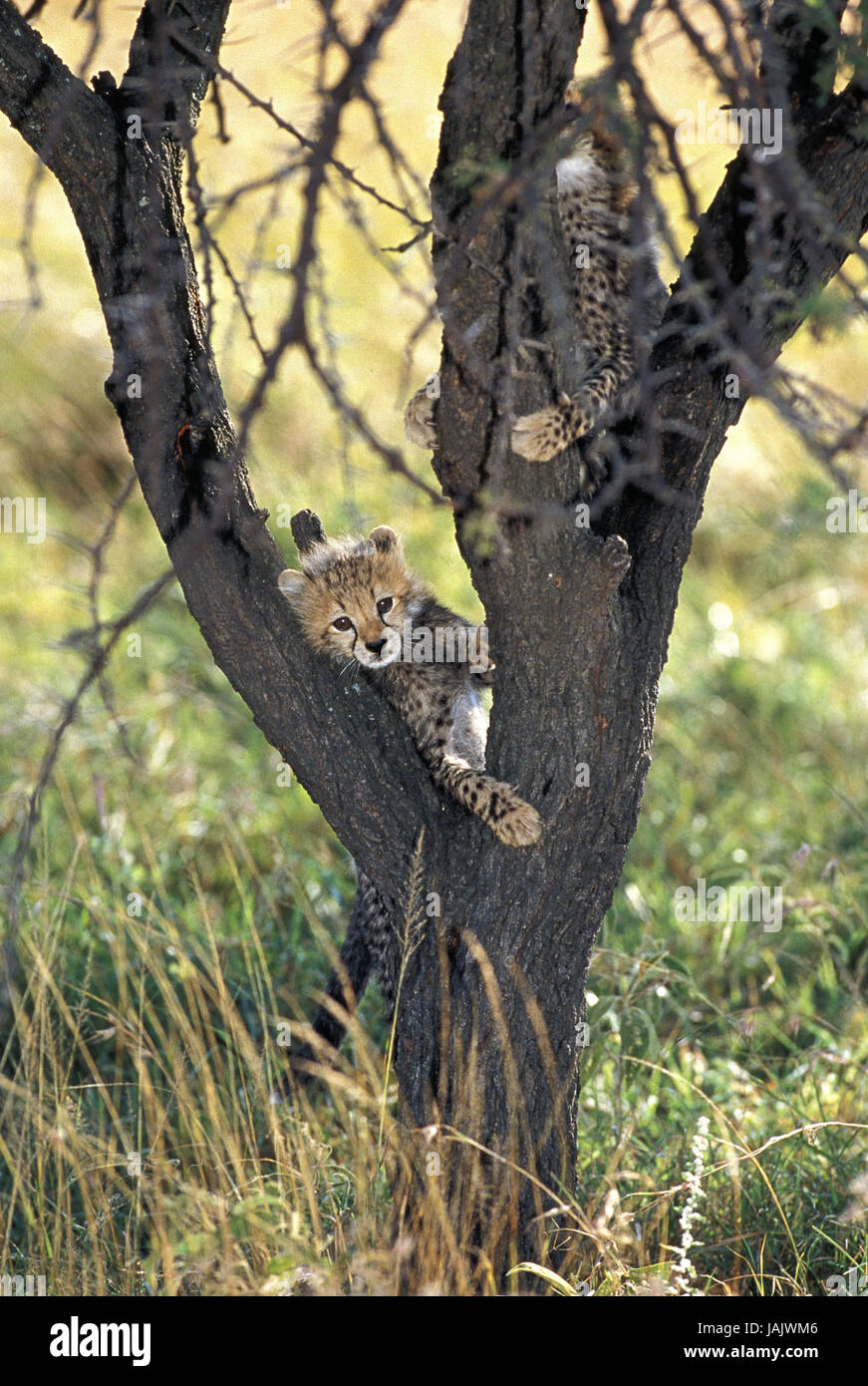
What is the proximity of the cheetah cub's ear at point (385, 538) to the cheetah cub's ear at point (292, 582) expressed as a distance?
0.83 feet

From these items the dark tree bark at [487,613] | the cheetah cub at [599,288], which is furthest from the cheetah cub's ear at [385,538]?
the dark tree bark at [487,613]

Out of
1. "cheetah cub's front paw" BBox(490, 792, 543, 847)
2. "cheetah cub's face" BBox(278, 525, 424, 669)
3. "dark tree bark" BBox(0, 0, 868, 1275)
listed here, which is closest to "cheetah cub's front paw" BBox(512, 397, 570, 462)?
"dark tree bark" BBox(0, 0, 868, 1275)

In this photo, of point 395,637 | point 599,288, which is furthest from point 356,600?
point 599,288

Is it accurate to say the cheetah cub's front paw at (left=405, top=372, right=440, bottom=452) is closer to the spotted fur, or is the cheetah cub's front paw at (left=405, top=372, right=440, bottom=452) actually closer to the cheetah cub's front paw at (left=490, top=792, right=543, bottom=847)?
the spotted fur

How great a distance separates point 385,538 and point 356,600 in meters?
0.22

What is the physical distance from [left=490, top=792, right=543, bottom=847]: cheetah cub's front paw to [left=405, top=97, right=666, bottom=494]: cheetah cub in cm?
68

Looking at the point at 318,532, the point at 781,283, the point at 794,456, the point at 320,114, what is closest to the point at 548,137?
the point at 320,114

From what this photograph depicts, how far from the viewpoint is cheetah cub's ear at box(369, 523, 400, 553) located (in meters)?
3.48

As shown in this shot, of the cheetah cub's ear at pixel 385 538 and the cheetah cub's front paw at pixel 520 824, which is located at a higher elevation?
the cheetah cub's ear at pixel 385 538

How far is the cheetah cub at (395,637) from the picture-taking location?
3.30m

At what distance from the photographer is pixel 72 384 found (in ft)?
29.0

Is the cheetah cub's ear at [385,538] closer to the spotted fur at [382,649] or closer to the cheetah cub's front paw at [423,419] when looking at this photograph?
the spotted fur at [382,649]

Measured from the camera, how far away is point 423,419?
9.02 ft

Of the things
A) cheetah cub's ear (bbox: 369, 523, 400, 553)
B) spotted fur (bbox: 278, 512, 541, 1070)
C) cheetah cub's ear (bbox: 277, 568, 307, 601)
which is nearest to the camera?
cheetah cub's ear (bbox: 277, 568, 307, 601)
